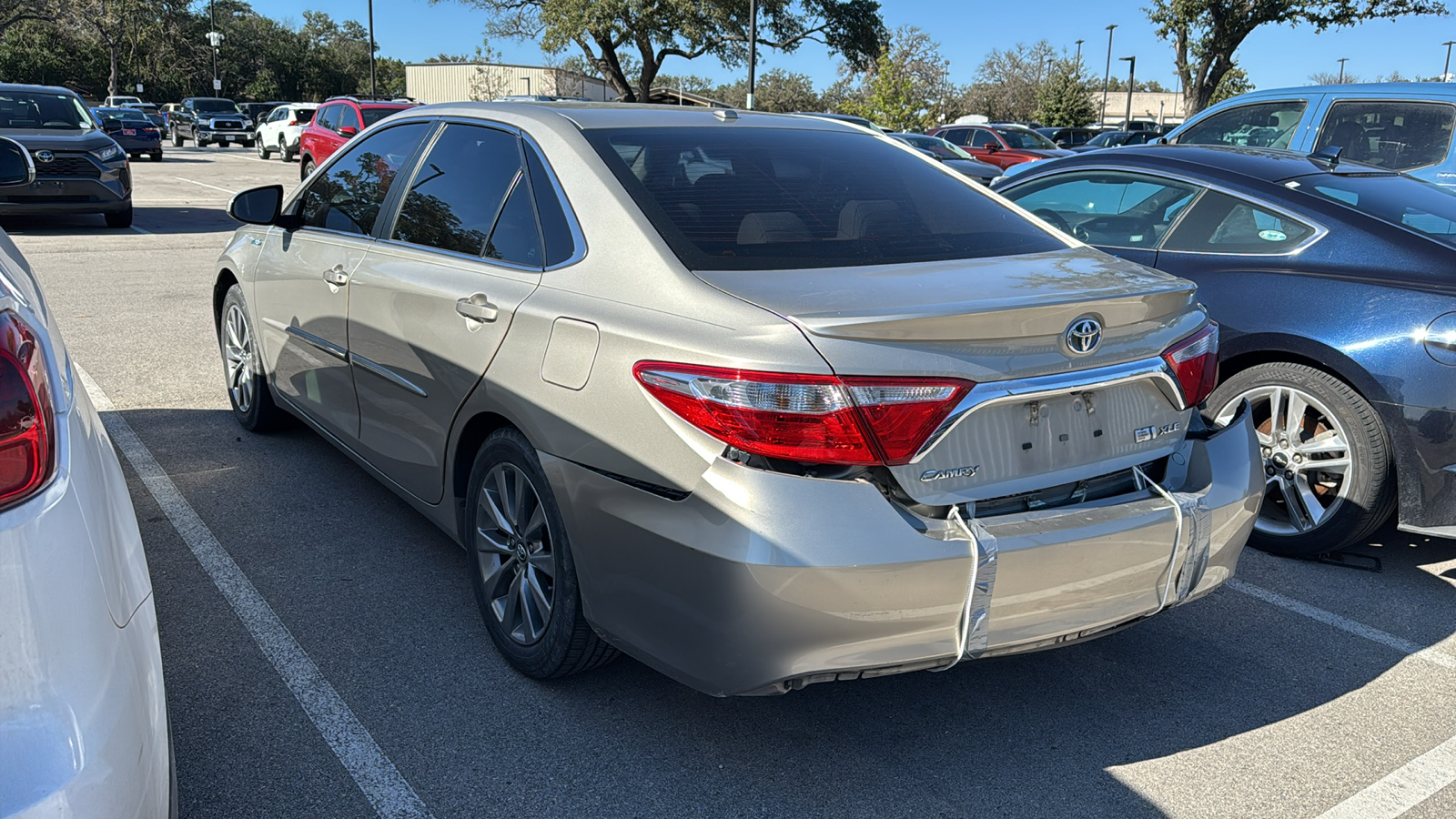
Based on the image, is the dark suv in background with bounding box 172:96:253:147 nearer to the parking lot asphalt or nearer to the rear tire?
the rear tire

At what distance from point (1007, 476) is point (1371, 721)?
150cm

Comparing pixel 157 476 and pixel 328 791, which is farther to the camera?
pixel 157 476

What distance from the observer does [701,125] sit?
3.62 m

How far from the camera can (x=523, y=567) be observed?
10.3ft

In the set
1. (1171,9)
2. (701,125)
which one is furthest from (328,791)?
(1171,9)

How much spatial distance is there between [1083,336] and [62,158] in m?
13.6

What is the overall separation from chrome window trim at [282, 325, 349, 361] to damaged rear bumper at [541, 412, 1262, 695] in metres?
1.59

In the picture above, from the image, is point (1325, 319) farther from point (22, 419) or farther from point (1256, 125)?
point (1256, 125)

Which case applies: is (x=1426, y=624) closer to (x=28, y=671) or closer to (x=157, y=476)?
(x=28, y=671)

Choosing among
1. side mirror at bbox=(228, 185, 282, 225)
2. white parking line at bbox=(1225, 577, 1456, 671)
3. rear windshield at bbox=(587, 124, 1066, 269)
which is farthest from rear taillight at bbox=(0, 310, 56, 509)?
white parking line at bbox=(1225, 577, 1456, 671)

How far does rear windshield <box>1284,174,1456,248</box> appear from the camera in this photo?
4.41m

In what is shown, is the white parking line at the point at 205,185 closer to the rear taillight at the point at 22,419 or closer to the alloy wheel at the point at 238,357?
the alloy wheel at the point at 238,357

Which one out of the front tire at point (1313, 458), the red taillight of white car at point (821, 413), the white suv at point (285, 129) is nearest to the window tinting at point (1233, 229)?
the front tire at point (1313, 458)

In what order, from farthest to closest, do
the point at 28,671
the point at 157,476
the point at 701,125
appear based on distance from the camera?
the point at 157,476, the point at 701,125, the point at 28,671
